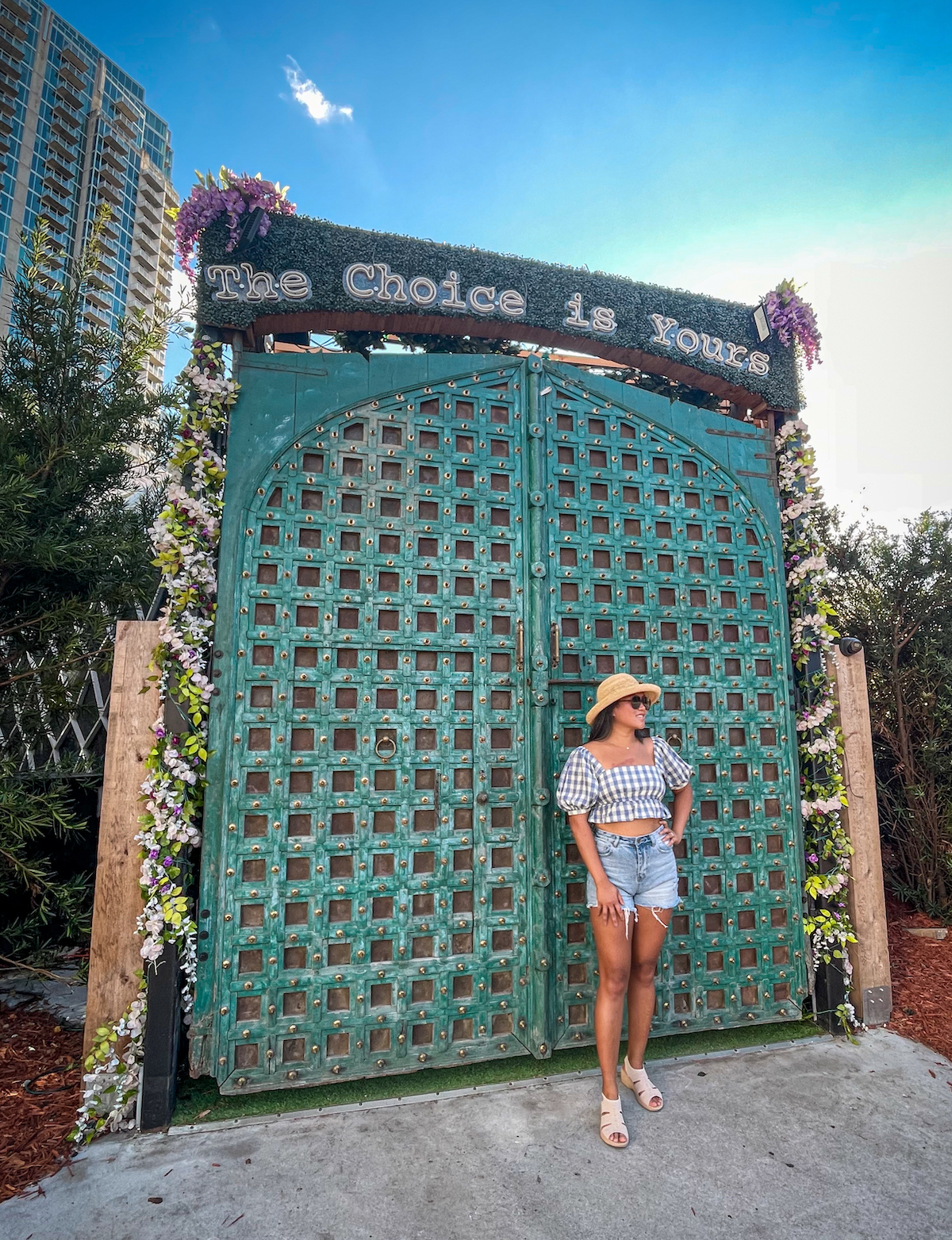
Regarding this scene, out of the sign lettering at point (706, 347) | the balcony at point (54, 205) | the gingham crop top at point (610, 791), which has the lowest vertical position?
the gingham crop top at point (610, 791)

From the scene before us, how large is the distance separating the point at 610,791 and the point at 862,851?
7.45 ft

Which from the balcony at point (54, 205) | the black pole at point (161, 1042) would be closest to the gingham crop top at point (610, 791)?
the black pole at point (161, 1042)

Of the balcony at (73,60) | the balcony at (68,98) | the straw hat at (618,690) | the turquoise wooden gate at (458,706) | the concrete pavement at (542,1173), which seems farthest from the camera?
the balcony at (73,60)

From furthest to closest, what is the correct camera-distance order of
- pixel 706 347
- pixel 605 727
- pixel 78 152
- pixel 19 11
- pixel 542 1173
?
pixel 78 152 → pixel 19 11 → pixel 706 347 → pixel 605 727 → pixel 542 1173

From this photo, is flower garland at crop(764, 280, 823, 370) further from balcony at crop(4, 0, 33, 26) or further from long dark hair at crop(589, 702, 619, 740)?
balcony at crop(4, 0, 33, 26)

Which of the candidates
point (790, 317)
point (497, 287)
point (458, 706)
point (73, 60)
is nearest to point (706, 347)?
point (790, 317)

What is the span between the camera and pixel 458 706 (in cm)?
375

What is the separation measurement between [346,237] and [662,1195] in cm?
506

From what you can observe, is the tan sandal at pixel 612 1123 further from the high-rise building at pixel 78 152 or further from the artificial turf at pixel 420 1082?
the high-rise building at pixel 78 152

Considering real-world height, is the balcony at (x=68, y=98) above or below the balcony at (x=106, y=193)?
above

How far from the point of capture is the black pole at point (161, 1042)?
2998 millimetres

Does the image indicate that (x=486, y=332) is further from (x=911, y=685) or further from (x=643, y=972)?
(x=911, y=685)

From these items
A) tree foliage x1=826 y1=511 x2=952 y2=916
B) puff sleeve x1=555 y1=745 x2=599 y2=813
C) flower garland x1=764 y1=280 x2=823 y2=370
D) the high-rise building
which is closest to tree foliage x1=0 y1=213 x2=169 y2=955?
puff sleeve x1=555 y1=745 x2=599 y2=813

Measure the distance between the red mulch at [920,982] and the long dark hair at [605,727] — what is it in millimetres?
2676
